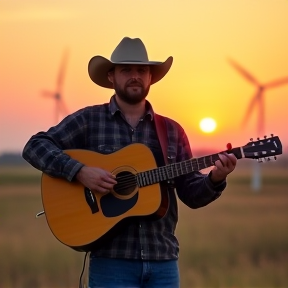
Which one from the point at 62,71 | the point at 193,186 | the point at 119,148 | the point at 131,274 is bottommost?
the point at 131,274

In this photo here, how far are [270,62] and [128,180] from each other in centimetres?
134

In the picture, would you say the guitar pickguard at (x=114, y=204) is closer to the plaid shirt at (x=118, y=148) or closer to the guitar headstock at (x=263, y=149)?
the plaid shirt at (x=118, y=148)

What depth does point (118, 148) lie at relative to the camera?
10.3ft

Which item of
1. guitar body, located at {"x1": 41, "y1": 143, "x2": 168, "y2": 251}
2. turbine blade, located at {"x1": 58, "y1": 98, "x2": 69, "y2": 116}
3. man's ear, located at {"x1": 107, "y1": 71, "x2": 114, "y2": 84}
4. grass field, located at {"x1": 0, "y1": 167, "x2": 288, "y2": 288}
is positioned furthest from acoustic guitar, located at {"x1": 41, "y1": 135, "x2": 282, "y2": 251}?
grass field, located at {"x1": 0, "y1": 167, "x2": 288, "y2": 288}

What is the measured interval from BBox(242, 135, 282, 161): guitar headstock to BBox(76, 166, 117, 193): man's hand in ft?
1.69

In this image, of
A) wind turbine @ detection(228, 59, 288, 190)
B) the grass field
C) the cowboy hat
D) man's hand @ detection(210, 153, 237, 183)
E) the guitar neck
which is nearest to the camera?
man's hand @ detection(210, 153, 237, 183)

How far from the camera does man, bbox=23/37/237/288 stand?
300 cm

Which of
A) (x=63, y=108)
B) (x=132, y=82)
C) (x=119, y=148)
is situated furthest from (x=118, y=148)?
(x=63, y=108)

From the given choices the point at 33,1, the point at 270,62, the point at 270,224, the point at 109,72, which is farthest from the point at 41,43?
the point at 270,224

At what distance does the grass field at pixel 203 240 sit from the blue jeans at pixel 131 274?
117 cm

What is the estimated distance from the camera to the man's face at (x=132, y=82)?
312 centimetres

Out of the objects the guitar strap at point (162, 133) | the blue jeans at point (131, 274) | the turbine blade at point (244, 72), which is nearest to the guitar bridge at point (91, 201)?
the blue jeans at point (131, 274)

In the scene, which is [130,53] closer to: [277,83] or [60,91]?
[60,91]

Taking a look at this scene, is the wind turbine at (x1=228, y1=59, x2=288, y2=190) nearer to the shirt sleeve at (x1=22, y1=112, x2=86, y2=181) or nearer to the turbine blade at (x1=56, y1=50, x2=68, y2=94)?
the turbine blade at (x1=56, y1=50, x2=68, y2=94)
